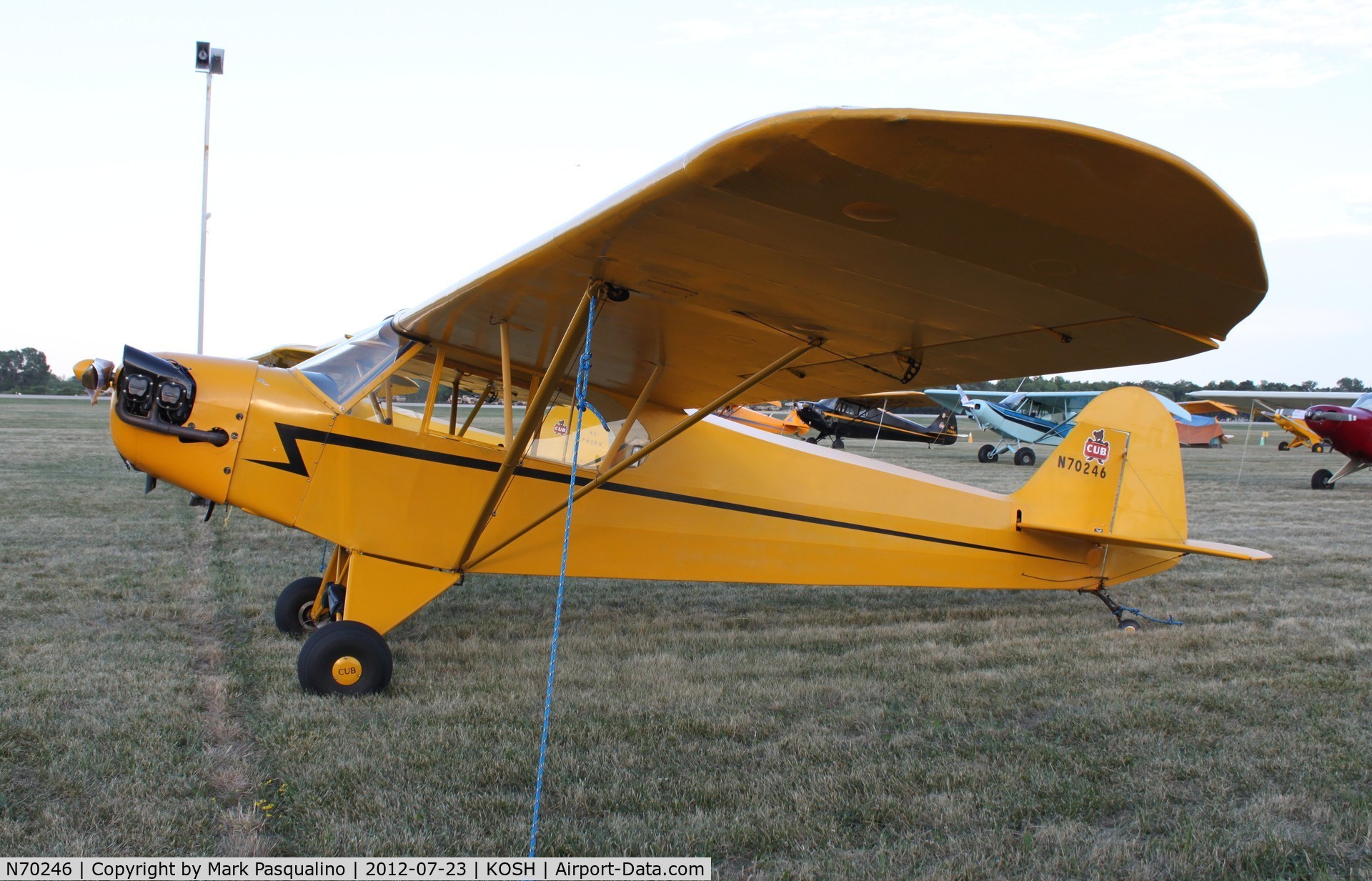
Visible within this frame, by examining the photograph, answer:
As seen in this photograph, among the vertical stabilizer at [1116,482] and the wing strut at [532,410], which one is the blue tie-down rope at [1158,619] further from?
the wing strut at [532,410]

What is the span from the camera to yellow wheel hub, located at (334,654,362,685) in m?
3.94

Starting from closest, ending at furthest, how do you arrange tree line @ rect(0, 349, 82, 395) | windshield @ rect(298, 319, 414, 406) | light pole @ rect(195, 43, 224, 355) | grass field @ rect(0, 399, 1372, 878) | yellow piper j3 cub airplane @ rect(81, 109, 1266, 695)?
1. yellow piper j3 cub airplane @ rect(81, 109, 1266, 695)
2. grass field @ rect(0, 399, 1372, 878)
3. windshield @ rect(298, 319, 414, 406)
4. light pole @ rect(195, 43, 224, 355)
5. tree line @ rect(0, 349, 82, 395)

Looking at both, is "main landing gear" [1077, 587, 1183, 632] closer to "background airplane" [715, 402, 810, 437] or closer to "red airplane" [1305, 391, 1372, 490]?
Result: "red airplane" [1305, 391, 1372, 490]

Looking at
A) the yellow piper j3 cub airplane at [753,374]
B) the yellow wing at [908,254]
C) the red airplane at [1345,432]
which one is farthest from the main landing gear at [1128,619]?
the red airplane at [1345,432]

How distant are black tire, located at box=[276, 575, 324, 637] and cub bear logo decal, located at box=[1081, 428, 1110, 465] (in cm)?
530

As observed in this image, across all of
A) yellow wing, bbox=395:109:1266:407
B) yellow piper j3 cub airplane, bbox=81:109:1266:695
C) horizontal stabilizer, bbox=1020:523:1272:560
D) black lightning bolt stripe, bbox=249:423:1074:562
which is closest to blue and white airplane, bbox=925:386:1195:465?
horizontal stabilizer, bbox=1020:523:1272:560

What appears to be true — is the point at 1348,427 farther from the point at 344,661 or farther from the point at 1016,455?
the point at 344,661

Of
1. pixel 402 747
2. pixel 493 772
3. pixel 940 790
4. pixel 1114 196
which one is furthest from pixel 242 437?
pixel 1114 196

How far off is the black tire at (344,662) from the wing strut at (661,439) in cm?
73

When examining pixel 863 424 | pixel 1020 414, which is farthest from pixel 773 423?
pixel 1020 414

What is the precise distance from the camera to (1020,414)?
2506cm

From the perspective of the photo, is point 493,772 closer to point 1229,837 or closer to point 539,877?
point 539,877

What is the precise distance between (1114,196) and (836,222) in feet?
2.26

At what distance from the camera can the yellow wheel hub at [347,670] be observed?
3939 millimetres
